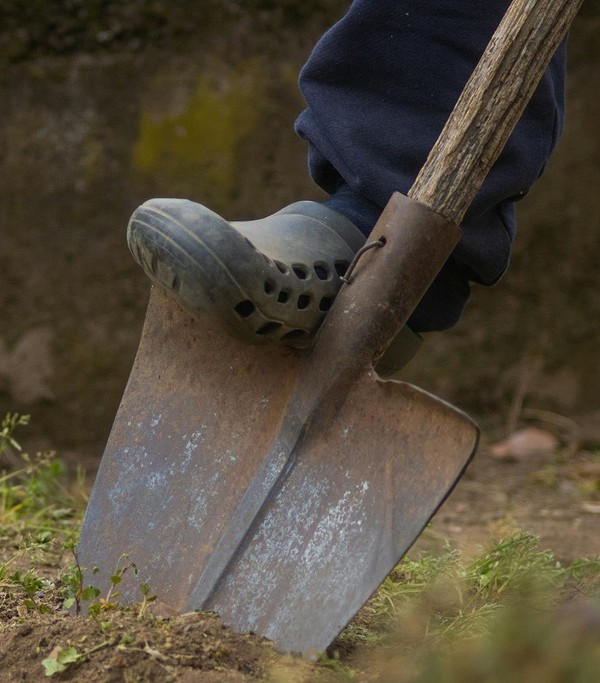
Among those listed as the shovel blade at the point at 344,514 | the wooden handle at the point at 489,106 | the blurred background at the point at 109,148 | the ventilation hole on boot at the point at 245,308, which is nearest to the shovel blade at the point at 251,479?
the shovel blade at the point at 344,514

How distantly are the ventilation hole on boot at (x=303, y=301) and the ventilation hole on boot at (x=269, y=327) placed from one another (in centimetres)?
4

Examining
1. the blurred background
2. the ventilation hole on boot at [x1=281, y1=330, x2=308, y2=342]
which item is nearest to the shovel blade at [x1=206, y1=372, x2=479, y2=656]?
the ventilation hole on boot at [x1=281, y1=330, x2=308, y2=342]

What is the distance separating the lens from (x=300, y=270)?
1453mm

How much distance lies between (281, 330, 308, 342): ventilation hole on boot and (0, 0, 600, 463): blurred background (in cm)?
142

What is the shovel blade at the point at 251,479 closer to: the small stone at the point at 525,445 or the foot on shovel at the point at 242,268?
the foot on shovel at the point at 242,268

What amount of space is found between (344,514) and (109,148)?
1699mm

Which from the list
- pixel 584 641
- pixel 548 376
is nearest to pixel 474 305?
pixel 548 376

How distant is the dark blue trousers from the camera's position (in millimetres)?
1567

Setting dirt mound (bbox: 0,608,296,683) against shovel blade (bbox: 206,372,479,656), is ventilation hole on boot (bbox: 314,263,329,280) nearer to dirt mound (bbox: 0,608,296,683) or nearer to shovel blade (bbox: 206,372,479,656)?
shovel blade (bbox: 206,372,479,656)

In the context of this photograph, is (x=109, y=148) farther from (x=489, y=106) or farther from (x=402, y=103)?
(x=489, y=106)

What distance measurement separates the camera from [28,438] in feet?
9.23

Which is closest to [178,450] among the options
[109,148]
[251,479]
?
[251,479]

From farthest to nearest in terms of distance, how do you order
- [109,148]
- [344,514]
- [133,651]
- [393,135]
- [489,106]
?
[109,148]
[393,135]
[489,106]
[344,514]
[133,651]

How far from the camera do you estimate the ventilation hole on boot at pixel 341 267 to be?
150 cm
